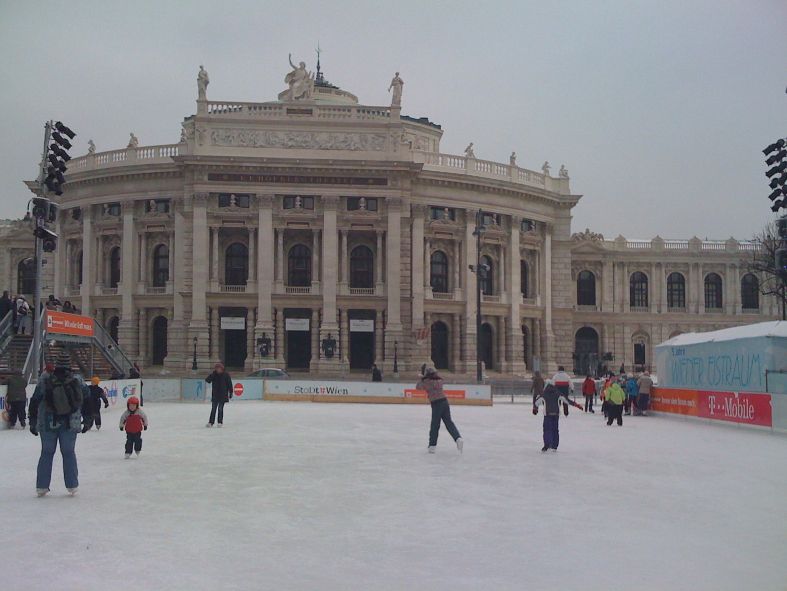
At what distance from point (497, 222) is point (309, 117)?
52.8 feet

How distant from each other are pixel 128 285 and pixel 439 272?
22079 millimetres

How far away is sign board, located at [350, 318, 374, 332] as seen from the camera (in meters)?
56.9

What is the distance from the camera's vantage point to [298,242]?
5862cm

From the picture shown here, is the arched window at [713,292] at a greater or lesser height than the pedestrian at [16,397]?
greater

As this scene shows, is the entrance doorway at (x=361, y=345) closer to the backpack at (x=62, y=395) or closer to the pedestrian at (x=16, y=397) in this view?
the pedestrian at (x=16, y=397)

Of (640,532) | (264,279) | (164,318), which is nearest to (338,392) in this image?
(264,279)

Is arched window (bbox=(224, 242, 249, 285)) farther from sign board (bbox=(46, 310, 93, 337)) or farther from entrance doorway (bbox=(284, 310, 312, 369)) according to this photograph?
sign board (bbox=(46, 310, 93, 337))

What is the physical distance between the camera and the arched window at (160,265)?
59.8 metres

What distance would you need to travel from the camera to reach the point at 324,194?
56.7 meters

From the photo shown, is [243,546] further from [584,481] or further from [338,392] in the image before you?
[338,392]

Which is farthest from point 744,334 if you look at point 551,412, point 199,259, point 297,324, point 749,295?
point 749,295

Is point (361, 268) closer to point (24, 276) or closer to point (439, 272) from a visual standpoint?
point (439, 272)

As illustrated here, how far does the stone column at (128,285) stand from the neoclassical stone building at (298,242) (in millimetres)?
106

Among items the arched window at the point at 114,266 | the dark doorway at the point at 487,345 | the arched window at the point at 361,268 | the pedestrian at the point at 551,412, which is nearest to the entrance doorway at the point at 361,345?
the arched window at the point at 361,268
